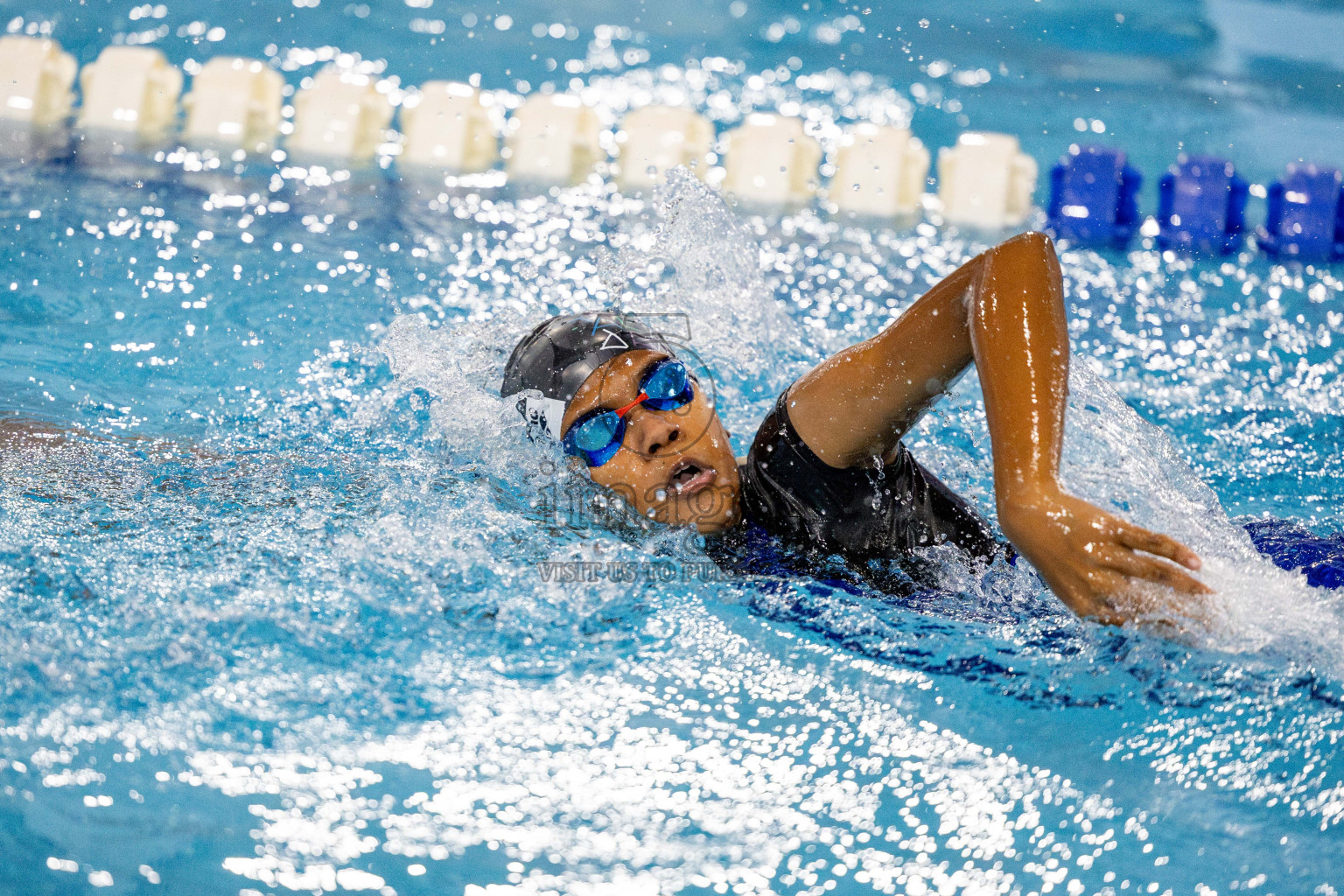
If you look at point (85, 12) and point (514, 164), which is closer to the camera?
point (514, 164)

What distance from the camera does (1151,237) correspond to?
4.71 meters

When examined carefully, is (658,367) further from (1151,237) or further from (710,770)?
(1151,237)

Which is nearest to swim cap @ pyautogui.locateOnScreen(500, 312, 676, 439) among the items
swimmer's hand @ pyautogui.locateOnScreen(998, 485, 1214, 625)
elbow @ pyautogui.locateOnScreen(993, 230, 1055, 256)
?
elbow @ pyautogui.locateOnScreen(993, 230, 1055, 256)

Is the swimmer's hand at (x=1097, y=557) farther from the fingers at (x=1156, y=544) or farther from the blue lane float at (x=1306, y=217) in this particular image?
the blue lane float at (x=1306, y=217)

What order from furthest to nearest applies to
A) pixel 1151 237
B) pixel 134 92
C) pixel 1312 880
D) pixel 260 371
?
pixel 134 92
pixel 1151 237
pixel 260 371
pixel 1312 880

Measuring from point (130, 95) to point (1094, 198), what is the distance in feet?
13.7

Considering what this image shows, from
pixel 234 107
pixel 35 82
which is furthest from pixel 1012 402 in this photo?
pixel 35 82

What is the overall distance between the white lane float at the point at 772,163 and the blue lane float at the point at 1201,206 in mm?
1458

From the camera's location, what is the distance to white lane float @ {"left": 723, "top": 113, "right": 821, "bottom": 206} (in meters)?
4.88

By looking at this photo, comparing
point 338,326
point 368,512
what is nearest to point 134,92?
point 338,326

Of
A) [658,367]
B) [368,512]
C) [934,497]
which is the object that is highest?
[658,367]

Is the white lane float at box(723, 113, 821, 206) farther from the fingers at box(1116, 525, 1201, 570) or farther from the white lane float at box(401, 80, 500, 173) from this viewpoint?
the fingers at box(1116, 525, 1201, 570)

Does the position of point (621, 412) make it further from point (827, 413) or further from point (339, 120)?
point (339, 120)

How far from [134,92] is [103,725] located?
432 centimetres
